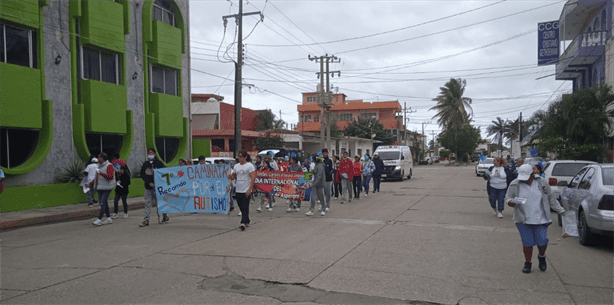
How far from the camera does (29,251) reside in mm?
8125

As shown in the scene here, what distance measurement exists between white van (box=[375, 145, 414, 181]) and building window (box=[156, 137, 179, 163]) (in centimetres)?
1225

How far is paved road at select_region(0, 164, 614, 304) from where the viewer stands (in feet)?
17.4

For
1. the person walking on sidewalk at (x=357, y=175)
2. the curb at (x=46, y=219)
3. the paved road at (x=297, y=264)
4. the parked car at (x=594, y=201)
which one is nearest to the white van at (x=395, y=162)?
the person walking on sidewalk at (x=357, y=175)

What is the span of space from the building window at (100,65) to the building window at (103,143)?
2177 mm

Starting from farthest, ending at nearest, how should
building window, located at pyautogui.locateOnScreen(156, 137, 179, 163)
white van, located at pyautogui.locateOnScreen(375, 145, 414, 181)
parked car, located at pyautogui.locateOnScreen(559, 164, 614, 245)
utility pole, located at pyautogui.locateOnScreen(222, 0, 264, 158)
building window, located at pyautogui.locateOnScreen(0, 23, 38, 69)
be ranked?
white van, located at pyautogui.locateOnScreen(375, 145, 414, 181) < utility pole, located at pyautogui.locateOnScreen(222, 0, 264, 158) < building window, located at pyautogui.locateOnScreen(156, 137, 179, 163) < building window, located at pyautogui.locateOnScreen(0, 23, 38, 69) < parked car, located at pyautogui.locateOnScreen(559, 164, 614, 245)

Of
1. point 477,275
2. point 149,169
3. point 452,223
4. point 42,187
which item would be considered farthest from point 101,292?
point 42,187

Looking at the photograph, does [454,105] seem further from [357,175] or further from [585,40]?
[357,175]

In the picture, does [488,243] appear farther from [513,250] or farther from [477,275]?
[477,275]

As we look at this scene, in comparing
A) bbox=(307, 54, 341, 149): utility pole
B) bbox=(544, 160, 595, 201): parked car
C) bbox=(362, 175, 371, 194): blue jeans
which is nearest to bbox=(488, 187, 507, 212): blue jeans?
bbox=(544, 160, 595, 201): parked car

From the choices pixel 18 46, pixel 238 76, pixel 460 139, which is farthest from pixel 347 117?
pixel 18 46

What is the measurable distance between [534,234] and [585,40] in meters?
24.1

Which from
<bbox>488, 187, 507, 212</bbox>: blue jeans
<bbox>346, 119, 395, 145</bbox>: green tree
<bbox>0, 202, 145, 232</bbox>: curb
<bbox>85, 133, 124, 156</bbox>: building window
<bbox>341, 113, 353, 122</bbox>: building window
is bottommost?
<bbox>0, 202, 145, 232</bbox>: curb

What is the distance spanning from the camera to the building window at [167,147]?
20844mm

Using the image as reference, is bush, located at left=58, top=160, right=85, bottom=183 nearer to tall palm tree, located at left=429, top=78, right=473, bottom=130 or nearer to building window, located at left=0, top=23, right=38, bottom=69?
building window, located at left=0, top=23, right=38, bottom=69
